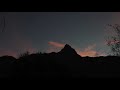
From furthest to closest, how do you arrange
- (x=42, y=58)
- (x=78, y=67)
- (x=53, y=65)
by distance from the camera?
1. (x=42, y=58)
2. (x=53, y=65)
3. (x=78, y=67)
